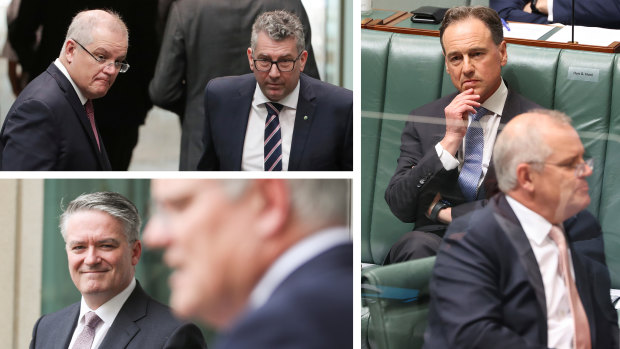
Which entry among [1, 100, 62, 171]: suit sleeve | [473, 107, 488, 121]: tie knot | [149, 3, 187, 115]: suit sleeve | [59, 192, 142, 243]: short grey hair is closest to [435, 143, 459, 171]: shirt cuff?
[473, 107, 488, 121]: tie knot

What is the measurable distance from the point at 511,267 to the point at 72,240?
3.22ft

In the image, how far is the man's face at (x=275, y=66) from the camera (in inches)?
87.8

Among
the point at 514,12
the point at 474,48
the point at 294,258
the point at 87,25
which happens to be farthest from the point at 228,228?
the point at 514,12

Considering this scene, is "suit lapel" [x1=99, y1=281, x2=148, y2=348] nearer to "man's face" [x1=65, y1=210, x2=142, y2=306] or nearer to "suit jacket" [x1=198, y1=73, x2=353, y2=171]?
"man's face" [x1=65, y1=210, x2=142, y2=306]

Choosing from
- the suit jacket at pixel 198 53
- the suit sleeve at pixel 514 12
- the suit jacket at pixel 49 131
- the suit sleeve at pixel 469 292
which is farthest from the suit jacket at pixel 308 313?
the suit sleeve at pixel 514 12

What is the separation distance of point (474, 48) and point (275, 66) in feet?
1.43

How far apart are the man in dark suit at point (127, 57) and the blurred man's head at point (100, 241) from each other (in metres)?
0.10

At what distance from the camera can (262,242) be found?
205 centimetres

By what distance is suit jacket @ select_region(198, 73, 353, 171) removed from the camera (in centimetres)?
226

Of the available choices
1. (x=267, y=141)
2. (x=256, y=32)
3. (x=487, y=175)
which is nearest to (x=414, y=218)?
(x=487, y=175)

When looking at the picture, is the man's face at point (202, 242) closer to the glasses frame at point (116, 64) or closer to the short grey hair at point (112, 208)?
the short grey hair at point (112, 208)

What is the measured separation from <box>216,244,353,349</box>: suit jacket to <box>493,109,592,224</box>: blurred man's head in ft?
1.33

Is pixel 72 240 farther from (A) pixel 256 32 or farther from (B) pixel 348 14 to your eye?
(B) pixel 348 14

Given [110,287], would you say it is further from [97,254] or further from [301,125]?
[301,125]
